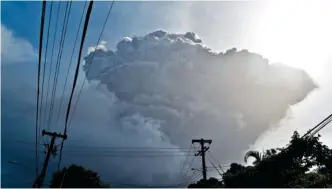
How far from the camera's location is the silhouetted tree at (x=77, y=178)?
172ft

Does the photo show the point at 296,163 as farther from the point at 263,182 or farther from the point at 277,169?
the point at 263,182

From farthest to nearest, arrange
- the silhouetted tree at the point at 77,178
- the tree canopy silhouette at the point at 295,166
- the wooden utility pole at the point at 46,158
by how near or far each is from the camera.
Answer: the silhouetted tree at the point at 77,178 < the wooden utility pole at the point at 46,158 < the tree canopy silhouette at the point at 295,166

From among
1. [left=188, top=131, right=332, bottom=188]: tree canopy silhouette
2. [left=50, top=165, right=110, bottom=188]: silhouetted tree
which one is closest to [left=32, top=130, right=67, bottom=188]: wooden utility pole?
[left=188, top=131, right=332, bottom=188]: tree canopy silhouette

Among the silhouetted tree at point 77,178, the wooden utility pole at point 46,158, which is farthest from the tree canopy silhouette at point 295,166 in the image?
the silhouetted tree at point 77,178

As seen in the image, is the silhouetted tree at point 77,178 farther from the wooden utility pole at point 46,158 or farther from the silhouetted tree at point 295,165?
the silhouetted tree at point 295,165

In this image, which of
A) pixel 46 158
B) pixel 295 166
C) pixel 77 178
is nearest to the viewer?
pixel 295 166

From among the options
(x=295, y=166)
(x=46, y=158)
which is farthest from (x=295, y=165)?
(x=46, y=158)

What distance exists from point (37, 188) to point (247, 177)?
16.9 metres

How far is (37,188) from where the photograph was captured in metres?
25.0

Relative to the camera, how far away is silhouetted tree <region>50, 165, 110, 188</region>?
5244cm

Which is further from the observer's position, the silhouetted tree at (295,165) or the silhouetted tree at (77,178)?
the silhouetted tree at (77,178)

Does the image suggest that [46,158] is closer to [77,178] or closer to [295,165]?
[295,165]

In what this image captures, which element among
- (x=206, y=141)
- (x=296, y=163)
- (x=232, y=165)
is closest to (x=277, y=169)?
(x=296, y=163)

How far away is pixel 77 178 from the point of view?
175ft
